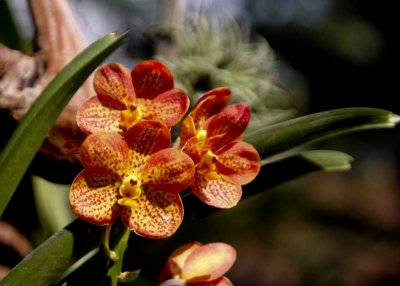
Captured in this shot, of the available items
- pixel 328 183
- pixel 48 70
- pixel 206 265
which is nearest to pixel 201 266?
pixel 206 265

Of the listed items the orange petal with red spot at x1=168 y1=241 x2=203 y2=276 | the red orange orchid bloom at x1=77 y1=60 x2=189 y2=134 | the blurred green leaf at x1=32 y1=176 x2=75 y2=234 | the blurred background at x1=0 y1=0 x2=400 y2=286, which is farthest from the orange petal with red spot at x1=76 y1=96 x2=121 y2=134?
the blurred background at x1=0 y1=0 x2=400 y2=286

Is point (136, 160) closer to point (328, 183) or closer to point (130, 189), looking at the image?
point (130, 189)

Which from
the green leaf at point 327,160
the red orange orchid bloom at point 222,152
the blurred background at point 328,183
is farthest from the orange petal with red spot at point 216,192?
the blurred background at point 328,183

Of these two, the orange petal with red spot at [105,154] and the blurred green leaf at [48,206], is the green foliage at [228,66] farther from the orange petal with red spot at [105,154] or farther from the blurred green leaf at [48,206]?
the orange petal with red spot at [105,154]

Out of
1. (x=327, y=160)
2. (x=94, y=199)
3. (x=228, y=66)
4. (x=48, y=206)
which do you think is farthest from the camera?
(x=228, y=66)

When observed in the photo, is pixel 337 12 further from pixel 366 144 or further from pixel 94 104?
pixel 94 104

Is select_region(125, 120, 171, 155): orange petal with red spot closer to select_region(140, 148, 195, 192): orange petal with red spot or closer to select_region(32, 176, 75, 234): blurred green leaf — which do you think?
select_region(140, 148, 195, 192): orange petal with red spot
